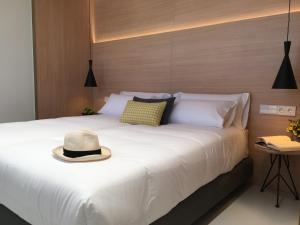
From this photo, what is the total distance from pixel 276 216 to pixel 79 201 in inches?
66.0

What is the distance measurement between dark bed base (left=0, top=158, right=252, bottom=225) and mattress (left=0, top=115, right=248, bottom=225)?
0.07 metres

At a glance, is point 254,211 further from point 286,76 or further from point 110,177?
point 110,177

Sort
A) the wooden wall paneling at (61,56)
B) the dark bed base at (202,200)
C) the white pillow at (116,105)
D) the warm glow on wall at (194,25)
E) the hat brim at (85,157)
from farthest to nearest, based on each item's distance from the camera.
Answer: the wooden wall paneling at (61,56) → the white pillow at (116,105) → the warm glow on wall at (194,25) → the dark bed base at (202,200) → the hat brim at (85,157)

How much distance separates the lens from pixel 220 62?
109 inches

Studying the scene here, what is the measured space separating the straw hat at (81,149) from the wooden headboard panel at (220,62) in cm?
180

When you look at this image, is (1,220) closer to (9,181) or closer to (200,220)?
(9,181)

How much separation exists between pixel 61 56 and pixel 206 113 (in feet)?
8.21

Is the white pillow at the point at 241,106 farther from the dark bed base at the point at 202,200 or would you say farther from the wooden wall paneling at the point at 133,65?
the wooden wall paneling at the point at 133,65

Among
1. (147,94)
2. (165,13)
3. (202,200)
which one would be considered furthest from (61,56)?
(202,200)

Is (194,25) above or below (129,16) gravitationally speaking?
below

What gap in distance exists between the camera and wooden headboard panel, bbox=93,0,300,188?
2430 millimetres

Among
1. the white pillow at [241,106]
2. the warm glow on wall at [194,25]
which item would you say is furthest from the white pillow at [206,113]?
the warm glow on wall at [194,25]

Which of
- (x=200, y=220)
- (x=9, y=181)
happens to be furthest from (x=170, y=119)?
(x=9, y=181)

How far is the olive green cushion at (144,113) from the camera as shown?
255cm
